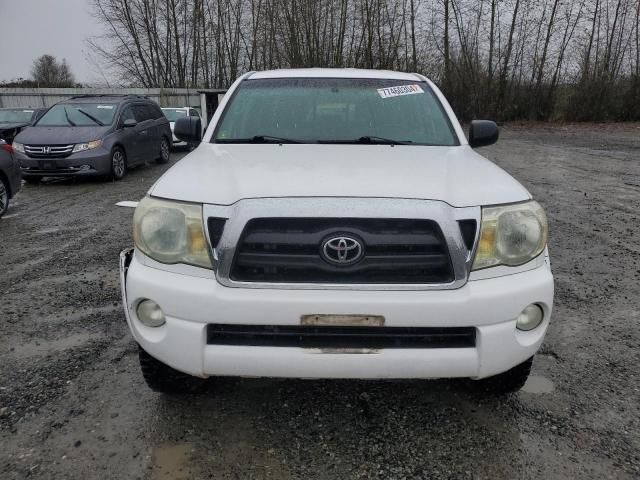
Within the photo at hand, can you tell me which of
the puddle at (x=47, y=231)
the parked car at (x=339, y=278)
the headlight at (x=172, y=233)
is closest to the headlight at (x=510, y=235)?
the parked car at (x=339, y=278)

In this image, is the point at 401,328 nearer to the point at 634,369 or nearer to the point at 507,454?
the point at 507,454

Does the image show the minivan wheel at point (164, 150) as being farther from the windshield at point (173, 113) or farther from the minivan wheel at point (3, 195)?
the minivan wheel at point (3, 195)

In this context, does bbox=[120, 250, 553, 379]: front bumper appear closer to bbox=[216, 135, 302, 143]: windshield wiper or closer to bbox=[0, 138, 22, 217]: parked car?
bbox=[216, 135, 302, 143]: windshield wiper

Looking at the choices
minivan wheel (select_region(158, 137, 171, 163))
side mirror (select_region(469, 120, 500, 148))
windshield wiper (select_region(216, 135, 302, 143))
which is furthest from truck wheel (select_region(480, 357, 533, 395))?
minivan wheel (select_region(158, 137, 171, 163))

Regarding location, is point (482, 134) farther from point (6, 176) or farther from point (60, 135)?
point (60, 135)

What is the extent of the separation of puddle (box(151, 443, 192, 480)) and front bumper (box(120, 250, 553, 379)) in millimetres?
411

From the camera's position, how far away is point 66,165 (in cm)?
960

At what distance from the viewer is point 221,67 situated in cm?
3803

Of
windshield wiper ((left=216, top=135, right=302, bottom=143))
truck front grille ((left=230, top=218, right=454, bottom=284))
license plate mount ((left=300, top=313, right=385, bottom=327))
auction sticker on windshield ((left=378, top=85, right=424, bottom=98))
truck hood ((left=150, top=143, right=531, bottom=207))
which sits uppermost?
auction sticker on windshield ((left=378, top=85, right=424, bottom=98))

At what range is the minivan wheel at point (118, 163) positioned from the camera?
10156 mm

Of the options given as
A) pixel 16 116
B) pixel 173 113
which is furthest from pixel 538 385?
pixel 16 116

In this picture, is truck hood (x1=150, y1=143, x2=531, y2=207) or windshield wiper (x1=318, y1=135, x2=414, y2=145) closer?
truck hood (x1=150, y1=143, x2=531, y2=207)

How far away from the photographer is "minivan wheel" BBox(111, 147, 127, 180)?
10156 millimetres

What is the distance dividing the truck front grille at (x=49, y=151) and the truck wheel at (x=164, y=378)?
27.7 feet
